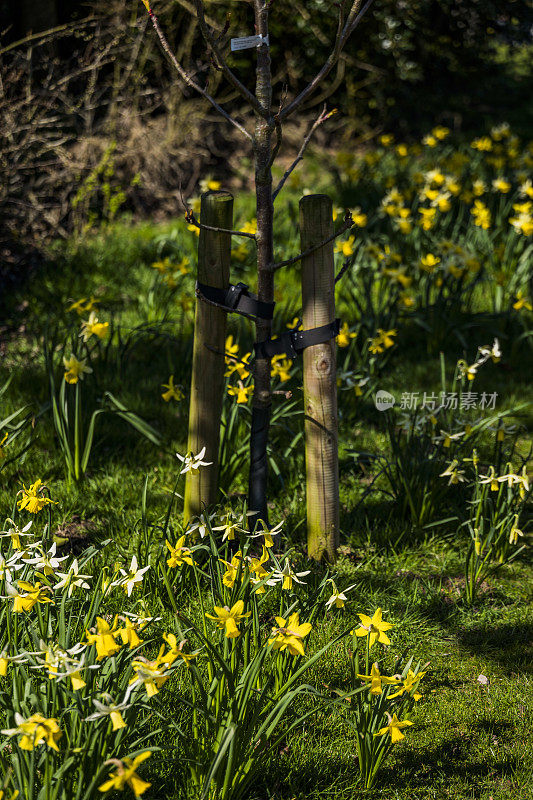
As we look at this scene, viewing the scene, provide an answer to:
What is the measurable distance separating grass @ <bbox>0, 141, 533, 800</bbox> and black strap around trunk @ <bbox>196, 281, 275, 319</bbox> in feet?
1.00

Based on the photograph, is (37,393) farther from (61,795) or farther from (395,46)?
(395,46)

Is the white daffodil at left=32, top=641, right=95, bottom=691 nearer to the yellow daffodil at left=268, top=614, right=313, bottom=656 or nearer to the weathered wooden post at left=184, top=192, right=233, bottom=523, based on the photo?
the yellow daffodil at left=268, top=614, right=313, bottom=656

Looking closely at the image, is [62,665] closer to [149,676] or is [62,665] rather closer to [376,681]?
[149,676]

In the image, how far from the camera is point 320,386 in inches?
93.3

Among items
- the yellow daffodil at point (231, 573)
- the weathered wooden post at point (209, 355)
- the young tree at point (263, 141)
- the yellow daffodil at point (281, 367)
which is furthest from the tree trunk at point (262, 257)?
the yellow daffodil at point (281, 367)

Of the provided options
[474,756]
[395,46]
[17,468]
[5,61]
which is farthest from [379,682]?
[395,46]

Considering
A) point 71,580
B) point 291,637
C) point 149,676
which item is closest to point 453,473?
point 291,637

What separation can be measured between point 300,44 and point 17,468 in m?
5.80

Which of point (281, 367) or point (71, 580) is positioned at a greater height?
point (281, 367)

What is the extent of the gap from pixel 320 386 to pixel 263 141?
73 cm

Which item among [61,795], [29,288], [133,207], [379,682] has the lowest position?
[61,795]

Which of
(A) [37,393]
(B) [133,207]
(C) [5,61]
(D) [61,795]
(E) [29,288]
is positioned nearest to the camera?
(D) [61,795]

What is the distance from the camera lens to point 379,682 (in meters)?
1.66

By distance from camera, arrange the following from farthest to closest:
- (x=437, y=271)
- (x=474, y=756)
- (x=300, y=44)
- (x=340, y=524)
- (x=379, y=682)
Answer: (x=300, y=44)
(x=437, y=271)
(x=340, y=524)
(x=474, y=756)
(x=379, y=682)
